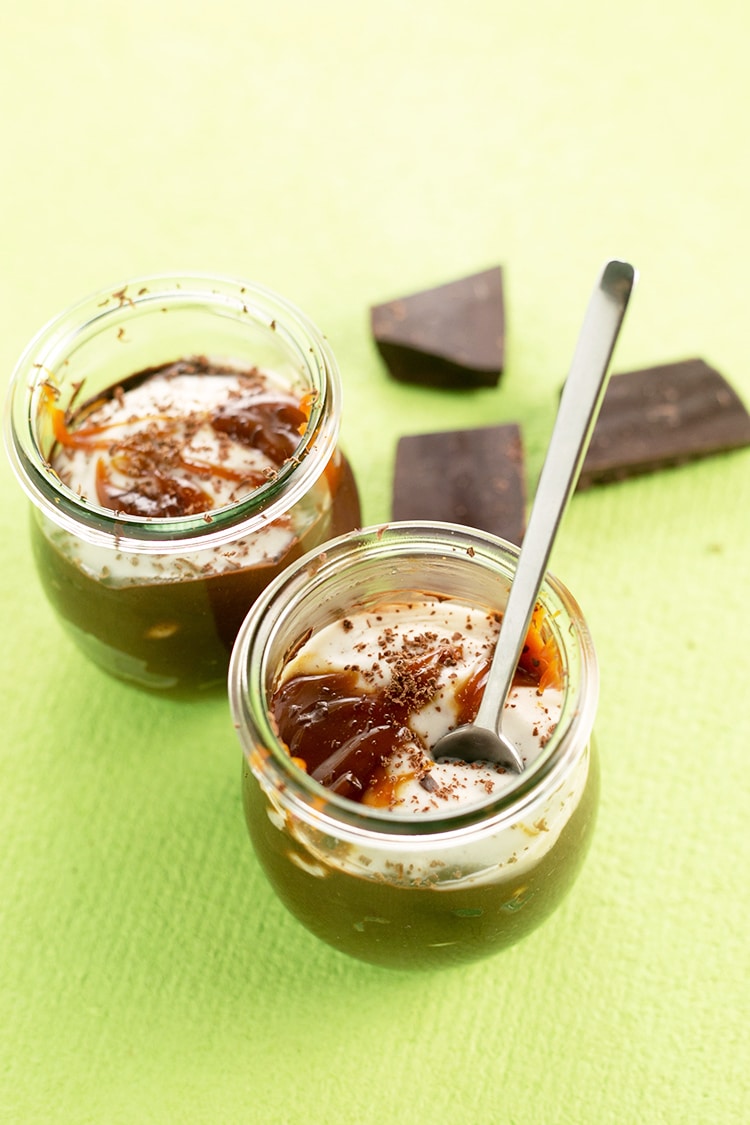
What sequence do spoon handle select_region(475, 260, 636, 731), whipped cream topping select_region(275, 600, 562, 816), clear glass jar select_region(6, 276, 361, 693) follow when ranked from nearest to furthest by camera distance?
spoon handle select_region(475, 260, 636, 731) → whipped cream topping select_region(275, 600, 562, 816) → clear glass jar select_region(6, 276, 361, 693)

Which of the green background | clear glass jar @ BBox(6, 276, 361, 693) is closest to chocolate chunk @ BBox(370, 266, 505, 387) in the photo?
the green background

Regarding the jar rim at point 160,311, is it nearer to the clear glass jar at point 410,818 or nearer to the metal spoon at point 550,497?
the clear glass jar at point 410,818

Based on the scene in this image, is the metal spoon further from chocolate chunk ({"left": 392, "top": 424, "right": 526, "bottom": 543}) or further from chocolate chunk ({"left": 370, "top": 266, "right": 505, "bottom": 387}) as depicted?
chocolate chunk ({"left": 370, "top": 266, "right": 505, "bottom": 387})

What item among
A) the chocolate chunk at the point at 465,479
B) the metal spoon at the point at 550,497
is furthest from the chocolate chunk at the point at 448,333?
the metal spoon at the point at 550,497

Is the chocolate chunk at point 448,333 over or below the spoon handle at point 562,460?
below

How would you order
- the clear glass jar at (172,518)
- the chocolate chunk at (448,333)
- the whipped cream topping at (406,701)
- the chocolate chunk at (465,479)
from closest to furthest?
1. the whipped cream topping at (406,701)
2. the clear glass jar at (172,518)
3. the chocolate chunk at (465,479)
4. the chocolate chunk at (448,333)

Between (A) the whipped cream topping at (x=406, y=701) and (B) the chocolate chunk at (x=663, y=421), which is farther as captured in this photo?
(B) the chocolate chunk at (x=663, y=421)

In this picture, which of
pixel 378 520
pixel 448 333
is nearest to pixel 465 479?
pixel 378 520

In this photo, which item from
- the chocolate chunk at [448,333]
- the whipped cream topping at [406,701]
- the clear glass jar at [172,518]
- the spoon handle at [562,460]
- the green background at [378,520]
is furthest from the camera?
the chocolate chunk at [448,333]
